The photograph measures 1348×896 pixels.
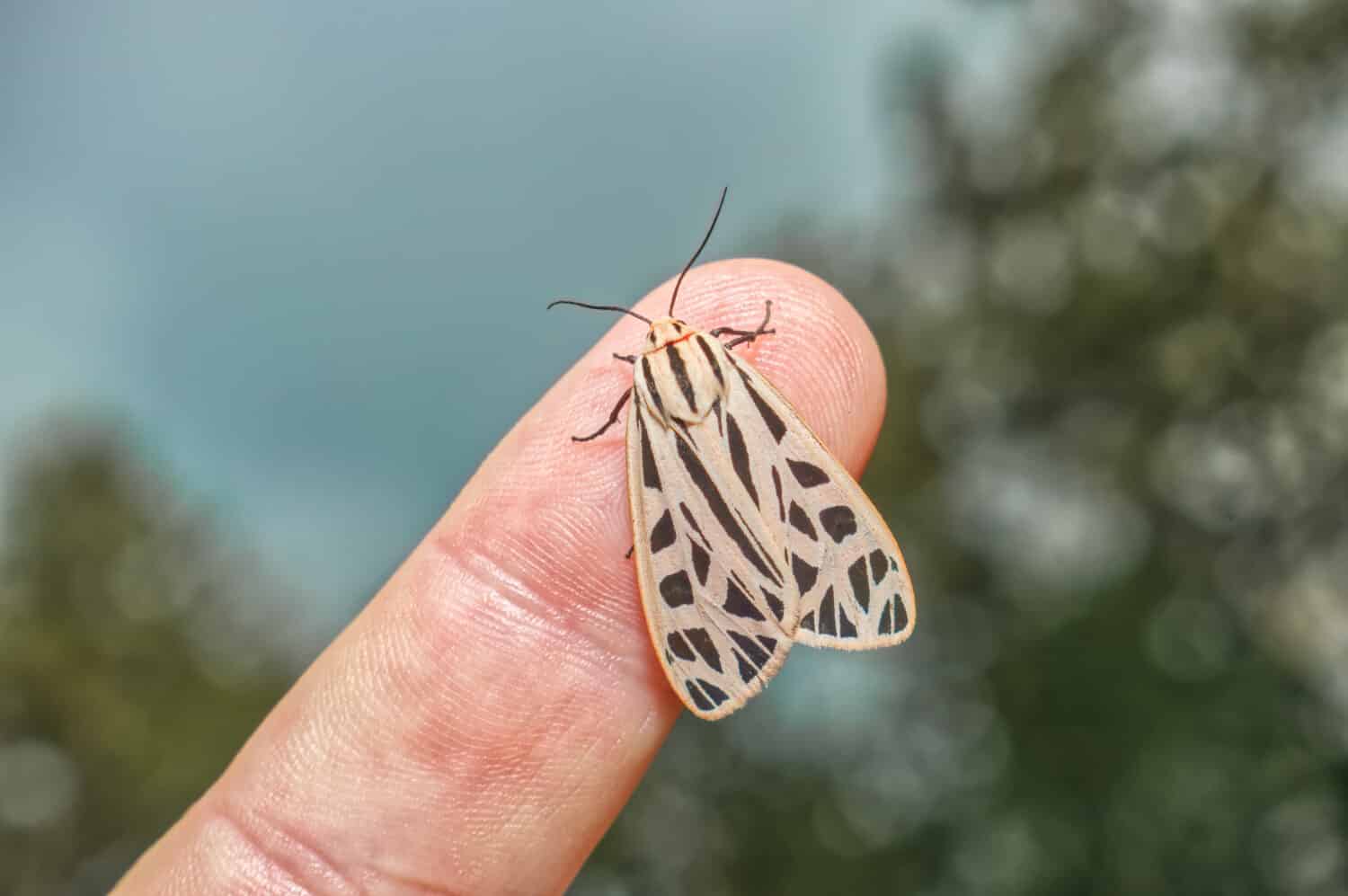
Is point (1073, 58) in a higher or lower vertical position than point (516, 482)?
lower

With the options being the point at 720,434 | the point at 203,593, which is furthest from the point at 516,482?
the point at 203,593

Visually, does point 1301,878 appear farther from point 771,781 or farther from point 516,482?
point 516,482

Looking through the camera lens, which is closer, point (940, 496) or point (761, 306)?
point (761, 306)

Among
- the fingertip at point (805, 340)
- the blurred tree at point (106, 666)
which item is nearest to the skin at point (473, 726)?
the fingertip at point (805, 340)

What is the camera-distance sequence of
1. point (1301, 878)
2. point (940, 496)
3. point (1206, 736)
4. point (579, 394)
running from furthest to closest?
point (940, 496) → point (1206, 736) → point (1301, 878) → point (579, 394)

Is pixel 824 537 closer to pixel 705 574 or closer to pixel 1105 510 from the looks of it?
pixel 705 574

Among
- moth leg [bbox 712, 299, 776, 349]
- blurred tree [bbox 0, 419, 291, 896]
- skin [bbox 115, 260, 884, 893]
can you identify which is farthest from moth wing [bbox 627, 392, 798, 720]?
blurred tree [bbox 0, 419, 291, 896]

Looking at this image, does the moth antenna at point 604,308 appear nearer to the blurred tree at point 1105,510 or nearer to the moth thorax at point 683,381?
the moth thorax at point 683,381

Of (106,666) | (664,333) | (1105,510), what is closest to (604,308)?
(664,333)
